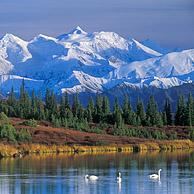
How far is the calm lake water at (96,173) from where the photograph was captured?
60250 mm

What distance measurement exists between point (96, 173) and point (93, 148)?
137 ft

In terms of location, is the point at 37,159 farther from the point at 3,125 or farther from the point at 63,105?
the point at 63,105

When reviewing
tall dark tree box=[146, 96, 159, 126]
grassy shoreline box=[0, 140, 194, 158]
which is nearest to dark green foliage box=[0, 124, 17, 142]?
grassy shoreline box=[0, 140, 194, 158]

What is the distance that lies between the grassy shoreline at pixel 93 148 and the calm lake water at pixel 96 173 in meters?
7.30

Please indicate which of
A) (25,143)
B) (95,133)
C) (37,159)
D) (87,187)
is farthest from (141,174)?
(95,133)

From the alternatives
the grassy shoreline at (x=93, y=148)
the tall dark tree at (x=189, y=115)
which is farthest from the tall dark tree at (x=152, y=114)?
the grassy shoreline at (x=93, y=148)

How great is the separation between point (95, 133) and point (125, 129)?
659 centimetres

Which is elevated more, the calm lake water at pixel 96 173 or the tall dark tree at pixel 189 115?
the tall dark tree at pixel 189 115

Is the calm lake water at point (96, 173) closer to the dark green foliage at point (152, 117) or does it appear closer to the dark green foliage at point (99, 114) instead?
the dark green foliage at point (99, 114)

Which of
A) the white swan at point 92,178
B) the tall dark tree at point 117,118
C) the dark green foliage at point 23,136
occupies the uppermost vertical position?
the tall dark tree at point 117,118

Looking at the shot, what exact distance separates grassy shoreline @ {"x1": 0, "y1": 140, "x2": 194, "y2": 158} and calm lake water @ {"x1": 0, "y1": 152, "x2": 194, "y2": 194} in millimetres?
7303

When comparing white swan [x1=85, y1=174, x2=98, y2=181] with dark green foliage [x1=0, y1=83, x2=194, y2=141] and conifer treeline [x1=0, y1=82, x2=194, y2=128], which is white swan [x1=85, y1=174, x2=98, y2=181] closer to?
dark green foliage [x1=0, y1=83, x2=194, y2=141]

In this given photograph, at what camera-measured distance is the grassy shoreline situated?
103125mm

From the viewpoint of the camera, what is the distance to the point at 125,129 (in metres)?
139
